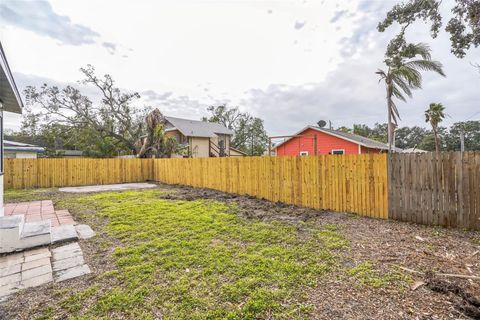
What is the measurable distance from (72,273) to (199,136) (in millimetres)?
18755

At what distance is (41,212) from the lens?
6156mm

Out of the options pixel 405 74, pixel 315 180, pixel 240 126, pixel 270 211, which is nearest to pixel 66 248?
pixel 270 211

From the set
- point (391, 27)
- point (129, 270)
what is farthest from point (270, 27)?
point (129, 270)

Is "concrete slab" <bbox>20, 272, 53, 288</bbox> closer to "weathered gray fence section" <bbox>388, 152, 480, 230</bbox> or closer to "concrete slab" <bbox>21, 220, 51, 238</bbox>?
"concrete slab" <bbox>21, 220, 51, 238</bbox>

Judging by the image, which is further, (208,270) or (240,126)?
(240,126)

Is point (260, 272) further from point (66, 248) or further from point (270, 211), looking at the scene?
point (270, 211)

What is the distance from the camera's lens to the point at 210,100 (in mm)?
33906

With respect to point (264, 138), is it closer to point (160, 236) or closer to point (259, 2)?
point (259, 2)

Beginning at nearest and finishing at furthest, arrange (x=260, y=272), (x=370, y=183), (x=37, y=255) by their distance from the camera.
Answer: (x=260, y=272) → (x=37, y=255) → (x=370, y=183)

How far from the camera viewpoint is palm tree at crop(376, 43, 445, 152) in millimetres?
8484

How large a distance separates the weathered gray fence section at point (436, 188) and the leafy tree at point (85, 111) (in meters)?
18.8

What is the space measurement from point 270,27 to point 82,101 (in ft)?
61.1

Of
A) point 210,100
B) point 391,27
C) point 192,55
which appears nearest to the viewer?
point 391,27

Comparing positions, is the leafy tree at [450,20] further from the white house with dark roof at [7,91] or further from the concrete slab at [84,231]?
the concrete slab at [84,231]
